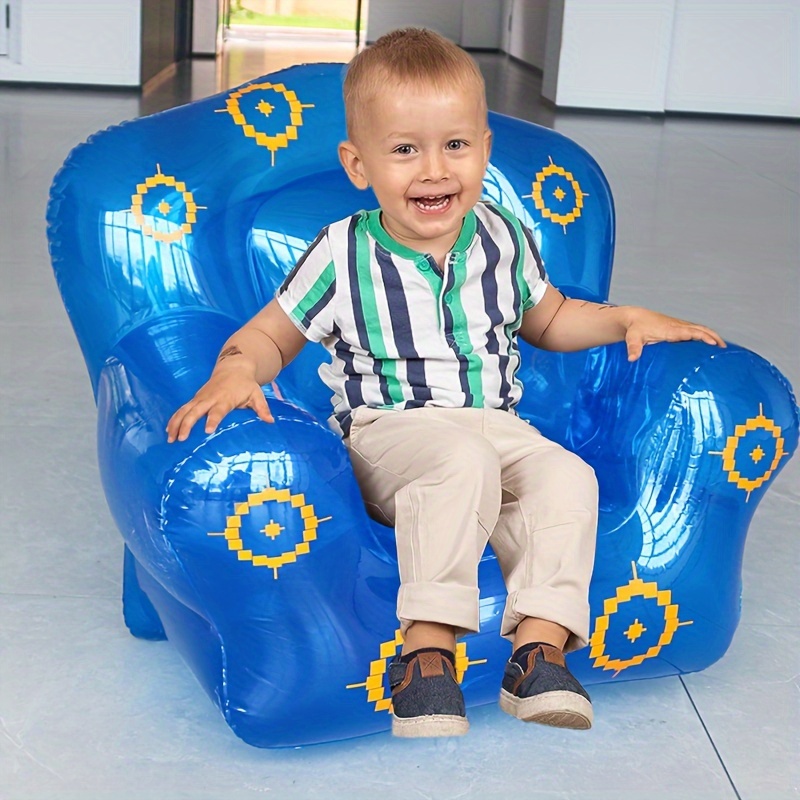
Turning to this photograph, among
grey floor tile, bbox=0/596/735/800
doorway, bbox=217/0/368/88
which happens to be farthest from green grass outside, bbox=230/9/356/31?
grey floor tile, bbox=0/596/735/800

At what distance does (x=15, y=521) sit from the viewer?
2.13 m

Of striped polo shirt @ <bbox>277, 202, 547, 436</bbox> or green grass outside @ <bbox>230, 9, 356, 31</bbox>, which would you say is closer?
striped polo shirt @ <bbox>277, 202, 547, 436</bbox>

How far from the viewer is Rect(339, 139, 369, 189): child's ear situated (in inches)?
60.7

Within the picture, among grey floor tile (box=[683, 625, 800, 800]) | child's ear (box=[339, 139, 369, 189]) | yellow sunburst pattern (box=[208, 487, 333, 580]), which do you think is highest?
child's ear (box=[339, 139, 369, 189])

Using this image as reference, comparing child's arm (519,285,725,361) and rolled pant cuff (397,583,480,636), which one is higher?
child's arm (519,285,725,361)

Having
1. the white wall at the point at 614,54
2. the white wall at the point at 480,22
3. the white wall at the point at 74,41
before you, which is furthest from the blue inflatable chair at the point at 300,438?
the white wall at the point at 480,22

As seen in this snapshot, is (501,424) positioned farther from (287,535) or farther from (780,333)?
(780,333)

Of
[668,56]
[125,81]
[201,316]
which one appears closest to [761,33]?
[668,56]

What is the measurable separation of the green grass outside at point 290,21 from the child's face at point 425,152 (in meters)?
13.1

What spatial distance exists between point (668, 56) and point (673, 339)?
644 cm

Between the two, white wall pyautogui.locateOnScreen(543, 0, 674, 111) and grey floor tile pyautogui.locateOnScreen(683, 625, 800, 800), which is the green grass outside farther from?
grey floor tile pyautogui.locateOnScreen(683, 625, 800, 800)

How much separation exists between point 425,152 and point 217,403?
377 mm

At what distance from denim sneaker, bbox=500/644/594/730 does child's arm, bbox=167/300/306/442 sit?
39 cm

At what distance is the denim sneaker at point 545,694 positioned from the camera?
1286 mm
